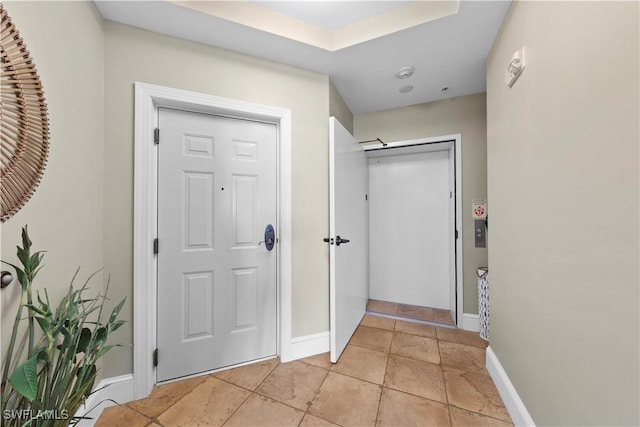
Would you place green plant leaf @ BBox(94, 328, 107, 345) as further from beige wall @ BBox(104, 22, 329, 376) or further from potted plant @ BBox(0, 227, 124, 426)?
beige wall @ BBox(104, 22, 329, 376)

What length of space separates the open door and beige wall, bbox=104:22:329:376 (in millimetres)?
148

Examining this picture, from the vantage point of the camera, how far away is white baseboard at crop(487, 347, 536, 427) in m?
1.14

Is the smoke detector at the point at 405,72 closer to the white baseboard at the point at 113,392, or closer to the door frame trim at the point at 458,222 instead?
the door frame trim at the point at 458,222

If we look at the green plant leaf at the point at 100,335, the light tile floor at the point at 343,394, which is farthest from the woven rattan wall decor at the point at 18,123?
the light tile floor at the point at 343,394

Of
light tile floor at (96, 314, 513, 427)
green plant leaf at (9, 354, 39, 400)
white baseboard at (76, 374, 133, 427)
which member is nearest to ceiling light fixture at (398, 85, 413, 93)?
light tile floor at (96, 314, 513, 427)

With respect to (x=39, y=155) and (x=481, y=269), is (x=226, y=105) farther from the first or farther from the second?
(x=481, y=269)

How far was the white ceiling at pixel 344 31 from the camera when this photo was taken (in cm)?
134

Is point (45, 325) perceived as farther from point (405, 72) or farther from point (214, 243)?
point (405, 72)

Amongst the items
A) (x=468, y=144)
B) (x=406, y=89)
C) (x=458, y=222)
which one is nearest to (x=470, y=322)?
(x=458, y=222)

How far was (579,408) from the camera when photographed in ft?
2.64

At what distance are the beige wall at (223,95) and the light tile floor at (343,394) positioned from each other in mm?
296

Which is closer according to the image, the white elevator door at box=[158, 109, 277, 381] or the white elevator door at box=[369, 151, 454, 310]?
the white elevator door at box=[158, 109, 277, 381]

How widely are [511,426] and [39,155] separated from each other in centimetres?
253

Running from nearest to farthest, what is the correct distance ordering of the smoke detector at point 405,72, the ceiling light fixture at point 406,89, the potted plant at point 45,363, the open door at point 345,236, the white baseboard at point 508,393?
the potted plant at point 45,363, the white baseboard at point 508,393, the open door at point 345,236, the smoke detector at point 405,72, the ceiling light fixture at point 406,89
